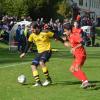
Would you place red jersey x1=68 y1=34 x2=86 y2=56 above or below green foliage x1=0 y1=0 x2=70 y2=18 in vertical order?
above

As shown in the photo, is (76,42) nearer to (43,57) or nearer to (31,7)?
(43,57)

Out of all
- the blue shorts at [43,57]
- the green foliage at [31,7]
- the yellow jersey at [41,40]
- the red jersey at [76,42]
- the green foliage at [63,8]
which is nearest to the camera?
the red jersey at [76,42]

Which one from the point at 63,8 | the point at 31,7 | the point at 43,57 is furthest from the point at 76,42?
the point at 63,8

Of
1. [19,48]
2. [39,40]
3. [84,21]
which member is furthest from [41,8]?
[39,40]

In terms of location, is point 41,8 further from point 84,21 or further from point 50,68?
point 50,68

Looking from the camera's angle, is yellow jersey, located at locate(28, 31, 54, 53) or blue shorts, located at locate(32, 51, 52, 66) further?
yellow jersey, located at locate(28, 31, 54, 53)

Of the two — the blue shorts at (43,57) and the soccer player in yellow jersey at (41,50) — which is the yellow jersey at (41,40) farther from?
the blue shorts at (43,57)

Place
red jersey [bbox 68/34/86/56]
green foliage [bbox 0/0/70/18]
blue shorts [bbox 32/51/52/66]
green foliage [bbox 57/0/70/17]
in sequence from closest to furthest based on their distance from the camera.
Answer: red jersey [bbox 68/34/86/56], blue shorts [bbox 32/51/52/66], green foliage [bbox 0/0/70/18], green foliage [bbox 57/0/70/17]

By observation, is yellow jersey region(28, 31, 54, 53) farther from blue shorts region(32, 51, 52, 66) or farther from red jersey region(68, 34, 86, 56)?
red jersey region(68, 34, 86, 56)

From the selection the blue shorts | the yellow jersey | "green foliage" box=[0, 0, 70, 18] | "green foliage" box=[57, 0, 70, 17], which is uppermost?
the yellow jersey

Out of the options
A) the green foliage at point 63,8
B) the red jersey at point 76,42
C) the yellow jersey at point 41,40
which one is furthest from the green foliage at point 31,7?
the red jersey at point 76,42

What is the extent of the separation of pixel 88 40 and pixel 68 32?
94.2 ft

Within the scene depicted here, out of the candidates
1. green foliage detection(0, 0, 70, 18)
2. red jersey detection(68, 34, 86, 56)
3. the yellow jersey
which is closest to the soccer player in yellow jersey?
the yellow jersey

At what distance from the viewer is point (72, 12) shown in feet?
251
